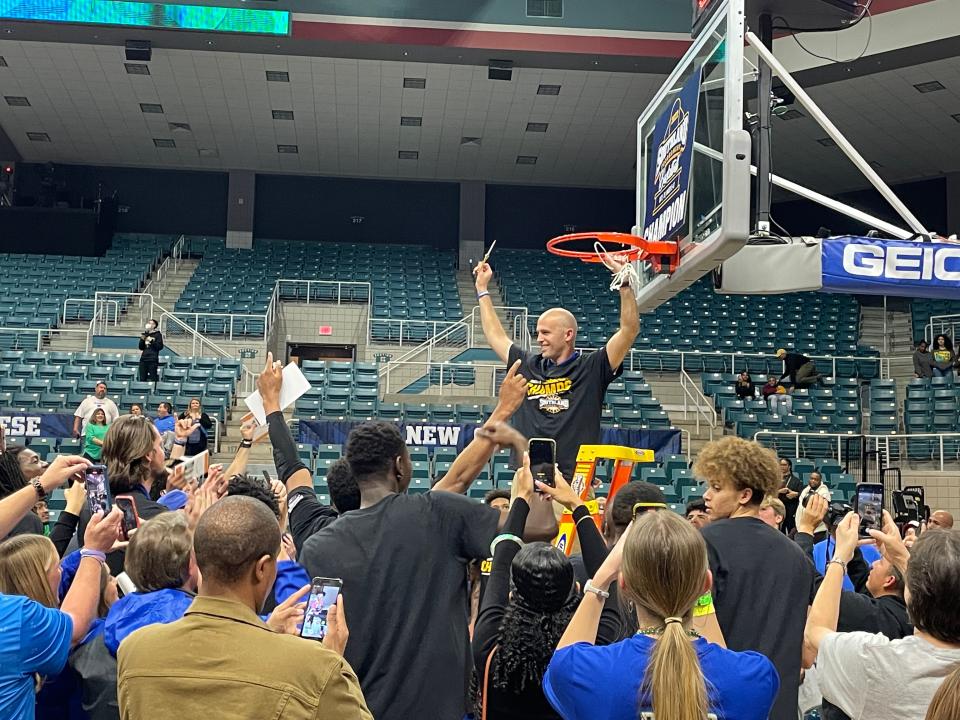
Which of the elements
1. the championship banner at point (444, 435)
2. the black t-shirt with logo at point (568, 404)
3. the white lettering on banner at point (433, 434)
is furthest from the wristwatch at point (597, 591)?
the white lettering on banner at point (433, 434)

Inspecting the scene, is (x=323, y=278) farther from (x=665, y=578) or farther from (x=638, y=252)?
(x=665, y=578)

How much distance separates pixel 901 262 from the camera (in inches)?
306

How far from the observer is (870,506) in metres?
4.20

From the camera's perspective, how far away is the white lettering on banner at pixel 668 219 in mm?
7684

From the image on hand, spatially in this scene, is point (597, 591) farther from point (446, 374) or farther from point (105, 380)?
point (446, 374)

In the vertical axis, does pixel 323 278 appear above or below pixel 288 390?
above

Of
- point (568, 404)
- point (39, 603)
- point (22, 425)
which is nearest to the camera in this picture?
point (39, 603)

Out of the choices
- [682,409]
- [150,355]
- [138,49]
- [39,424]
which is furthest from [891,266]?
[138,49]

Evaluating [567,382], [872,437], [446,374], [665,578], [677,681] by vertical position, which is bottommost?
[677,681]

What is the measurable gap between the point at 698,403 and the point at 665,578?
17143 millimetres

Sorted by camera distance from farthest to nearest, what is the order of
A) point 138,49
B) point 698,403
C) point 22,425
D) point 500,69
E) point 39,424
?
point 500,69 < point 138,49 < point 698,403 < point 39,424 < point 22,425

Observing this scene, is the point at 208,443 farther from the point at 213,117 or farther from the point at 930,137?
the point at 930,137

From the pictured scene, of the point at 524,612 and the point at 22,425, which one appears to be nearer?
the point at 524,612

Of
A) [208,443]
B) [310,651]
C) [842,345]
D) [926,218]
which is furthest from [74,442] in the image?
[926,218]
